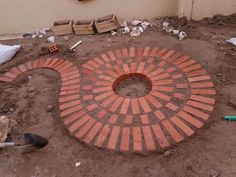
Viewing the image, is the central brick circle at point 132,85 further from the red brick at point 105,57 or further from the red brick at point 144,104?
the red brick at point 105,57

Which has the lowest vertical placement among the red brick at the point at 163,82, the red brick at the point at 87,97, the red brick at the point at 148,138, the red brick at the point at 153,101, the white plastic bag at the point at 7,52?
the red brick at the point at 148,138

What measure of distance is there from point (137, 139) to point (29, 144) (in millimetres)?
934

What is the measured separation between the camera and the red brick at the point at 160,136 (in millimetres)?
2603

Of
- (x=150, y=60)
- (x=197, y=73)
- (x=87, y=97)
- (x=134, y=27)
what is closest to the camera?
(x=87, y=97)

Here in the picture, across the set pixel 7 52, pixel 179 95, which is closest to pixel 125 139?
pixel 179 95

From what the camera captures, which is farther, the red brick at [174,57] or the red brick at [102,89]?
the red brick at [174,57]

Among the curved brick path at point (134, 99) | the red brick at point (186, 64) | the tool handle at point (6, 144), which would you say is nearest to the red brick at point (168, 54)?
the curved brick path at point (134, 99)

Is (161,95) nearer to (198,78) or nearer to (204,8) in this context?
(198,78)

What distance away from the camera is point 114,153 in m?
2.62

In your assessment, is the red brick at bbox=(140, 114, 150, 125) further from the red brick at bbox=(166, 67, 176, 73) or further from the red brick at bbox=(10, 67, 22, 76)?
the red brick at bbox=(10, 67, 22, 76)

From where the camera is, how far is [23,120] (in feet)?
9.98

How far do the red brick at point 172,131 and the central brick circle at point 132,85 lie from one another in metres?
0.50

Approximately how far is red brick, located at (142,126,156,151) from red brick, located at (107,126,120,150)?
24 centimetres

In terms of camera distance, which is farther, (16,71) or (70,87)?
(16,71)
